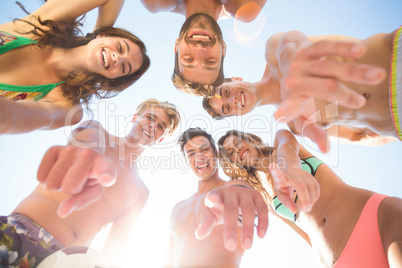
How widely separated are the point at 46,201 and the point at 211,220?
163 centimetres

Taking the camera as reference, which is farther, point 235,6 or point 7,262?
point 235,6

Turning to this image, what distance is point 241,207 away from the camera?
3.96 ft

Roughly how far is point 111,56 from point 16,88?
84 centimetres

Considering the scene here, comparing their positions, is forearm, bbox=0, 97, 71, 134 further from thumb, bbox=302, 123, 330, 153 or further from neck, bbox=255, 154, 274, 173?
neck, bbox=255, 154, 274, 173

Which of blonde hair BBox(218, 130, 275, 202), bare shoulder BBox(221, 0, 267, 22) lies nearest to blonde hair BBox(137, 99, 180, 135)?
blonde hair BBox(218, 130, 275, 202)

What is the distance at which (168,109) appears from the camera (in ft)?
10.1

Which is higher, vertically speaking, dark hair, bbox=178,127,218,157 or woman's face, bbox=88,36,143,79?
woman's face, bbox=88,36,143,79

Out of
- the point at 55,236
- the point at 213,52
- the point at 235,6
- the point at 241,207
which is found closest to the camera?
the point at 241,207

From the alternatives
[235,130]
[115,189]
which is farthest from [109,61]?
[235,130]

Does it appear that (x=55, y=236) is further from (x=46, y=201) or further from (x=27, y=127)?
(x=27, y=127)

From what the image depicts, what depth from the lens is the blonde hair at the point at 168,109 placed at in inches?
121

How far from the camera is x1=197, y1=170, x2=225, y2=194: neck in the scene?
9.25ft

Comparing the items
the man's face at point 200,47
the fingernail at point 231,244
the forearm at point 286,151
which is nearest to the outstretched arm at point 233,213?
the fingernail at point 231,244

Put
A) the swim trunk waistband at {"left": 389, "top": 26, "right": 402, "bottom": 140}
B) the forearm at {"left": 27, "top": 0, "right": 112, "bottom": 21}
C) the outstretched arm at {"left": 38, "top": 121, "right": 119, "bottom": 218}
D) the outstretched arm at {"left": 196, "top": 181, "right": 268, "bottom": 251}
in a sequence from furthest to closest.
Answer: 1. the forearm at {"left": 27, "top": 0, "right": 112, "bottom": 21}
2. the swim trunk waistband at {"left": 389, "top": 26, "right": 402, "bottom": 140}
3. the outstretched arm at {"left": 196, "top": 181, "right": 268, "bottom": 251}
4. the outstretched arm at {"left": 38, "top": 121, "right": 119, "bottom": 218}
